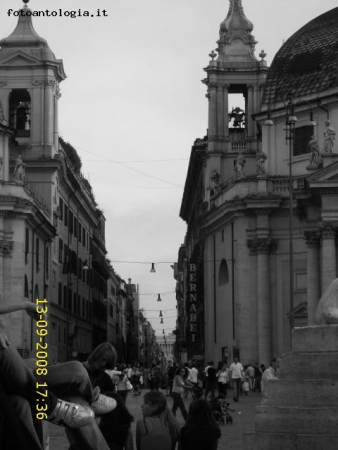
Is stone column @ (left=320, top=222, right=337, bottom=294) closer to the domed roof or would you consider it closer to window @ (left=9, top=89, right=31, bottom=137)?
the domed roof

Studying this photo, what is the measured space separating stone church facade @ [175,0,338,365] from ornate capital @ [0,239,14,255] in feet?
37.3

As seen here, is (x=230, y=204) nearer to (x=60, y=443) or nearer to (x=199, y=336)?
(x=199, y=336)

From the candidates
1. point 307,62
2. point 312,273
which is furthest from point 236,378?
point 307,62

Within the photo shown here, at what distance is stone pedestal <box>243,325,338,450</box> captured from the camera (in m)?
17.0

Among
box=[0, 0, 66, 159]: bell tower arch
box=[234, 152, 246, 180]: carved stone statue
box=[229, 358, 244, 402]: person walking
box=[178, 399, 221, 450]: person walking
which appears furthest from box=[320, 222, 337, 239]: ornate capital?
box=[178, 399, 221, 450]: person walking

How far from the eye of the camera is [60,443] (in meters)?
22.6

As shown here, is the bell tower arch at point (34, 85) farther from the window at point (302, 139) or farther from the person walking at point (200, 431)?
the person walking at point (200, 431)

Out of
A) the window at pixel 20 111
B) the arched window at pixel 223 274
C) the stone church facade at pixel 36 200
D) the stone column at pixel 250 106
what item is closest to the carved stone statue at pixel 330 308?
the stone church facade at pixel 36 200

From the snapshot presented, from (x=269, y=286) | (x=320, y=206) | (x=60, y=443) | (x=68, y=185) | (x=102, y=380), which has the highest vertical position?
(x=68, y=185)

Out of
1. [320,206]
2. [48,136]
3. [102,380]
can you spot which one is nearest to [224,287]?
[320,206]

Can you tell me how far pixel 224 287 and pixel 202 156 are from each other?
1125cm

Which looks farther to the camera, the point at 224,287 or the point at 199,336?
the point at 199,336

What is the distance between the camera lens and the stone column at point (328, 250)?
5475cm

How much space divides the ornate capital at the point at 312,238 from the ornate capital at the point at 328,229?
1003 mm
